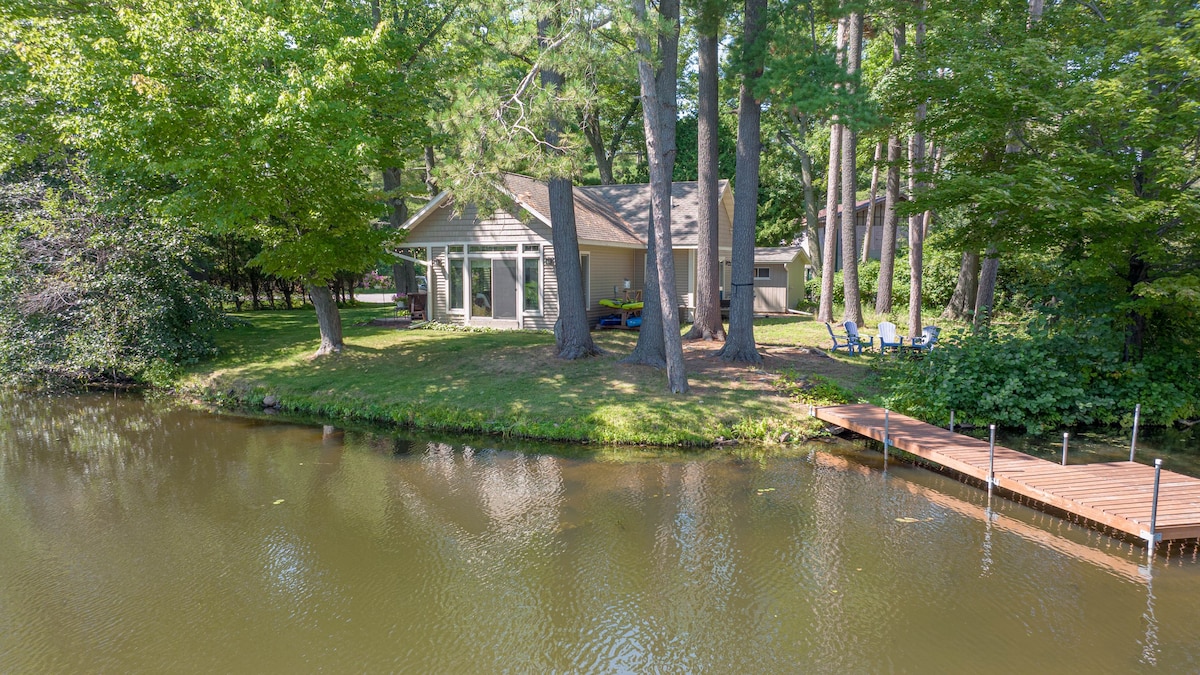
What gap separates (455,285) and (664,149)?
33.2ft

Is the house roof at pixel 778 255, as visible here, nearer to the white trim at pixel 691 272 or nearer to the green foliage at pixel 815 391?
the white trim at pixel 691 272

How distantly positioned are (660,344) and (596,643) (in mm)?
9233

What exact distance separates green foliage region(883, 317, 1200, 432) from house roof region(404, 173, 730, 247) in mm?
8878

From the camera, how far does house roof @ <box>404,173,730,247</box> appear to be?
64.7ft

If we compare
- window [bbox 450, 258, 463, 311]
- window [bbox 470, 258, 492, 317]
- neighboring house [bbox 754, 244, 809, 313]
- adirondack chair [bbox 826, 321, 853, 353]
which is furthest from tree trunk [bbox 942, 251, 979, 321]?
window [bbox 450, 258, 463, 311]

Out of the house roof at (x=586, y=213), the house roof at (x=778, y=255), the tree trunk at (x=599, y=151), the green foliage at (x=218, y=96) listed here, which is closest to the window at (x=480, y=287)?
the house roof at (x=586, y=213)

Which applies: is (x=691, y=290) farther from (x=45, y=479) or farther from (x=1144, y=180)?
(x=45, y=479)

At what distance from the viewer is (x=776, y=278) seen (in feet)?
81.6

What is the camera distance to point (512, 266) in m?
20.0

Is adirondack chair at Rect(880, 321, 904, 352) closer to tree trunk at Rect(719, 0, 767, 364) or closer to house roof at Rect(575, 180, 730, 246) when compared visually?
tree trunk at Rect(719, 0, 767, 364)

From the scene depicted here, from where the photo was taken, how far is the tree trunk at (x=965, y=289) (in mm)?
20688

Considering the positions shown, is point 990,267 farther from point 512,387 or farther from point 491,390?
point 491,390

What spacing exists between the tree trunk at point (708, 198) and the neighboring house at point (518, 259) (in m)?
3.84

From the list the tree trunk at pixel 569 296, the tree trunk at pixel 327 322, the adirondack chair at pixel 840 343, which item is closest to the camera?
the tree trunk at pixel 569 296
